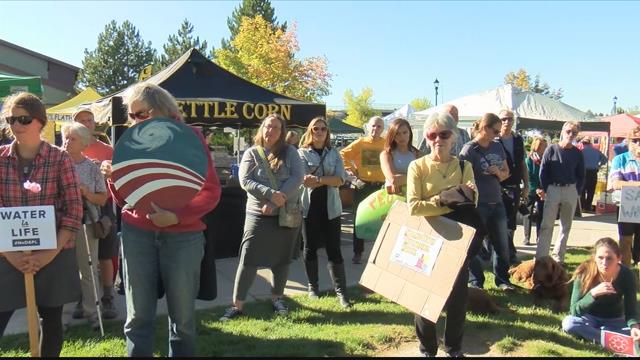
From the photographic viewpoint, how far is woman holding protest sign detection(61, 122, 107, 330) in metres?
4.12

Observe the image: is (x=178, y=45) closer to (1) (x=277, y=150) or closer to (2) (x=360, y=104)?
(2) (x=360, y=104)

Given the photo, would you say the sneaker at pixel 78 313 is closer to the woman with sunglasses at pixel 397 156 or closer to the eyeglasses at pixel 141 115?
the eyeglasses at pixel 141 115

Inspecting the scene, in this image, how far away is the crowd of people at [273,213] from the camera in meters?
2.87

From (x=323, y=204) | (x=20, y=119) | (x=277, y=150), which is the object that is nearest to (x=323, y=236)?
(x=323, y=204)

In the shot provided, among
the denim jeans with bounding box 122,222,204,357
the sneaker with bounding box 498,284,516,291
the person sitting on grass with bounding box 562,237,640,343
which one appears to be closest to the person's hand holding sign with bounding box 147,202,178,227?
the denim jeans with bounding box 122,222,204,357

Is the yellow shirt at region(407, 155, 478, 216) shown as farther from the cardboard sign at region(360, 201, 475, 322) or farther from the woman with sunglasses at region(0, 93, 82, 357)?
the woman with sunglasses at region(0, 93, 82, 357)

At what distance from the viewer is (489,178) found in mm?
5129

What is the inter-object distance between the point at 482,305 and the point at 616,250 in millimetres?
1236

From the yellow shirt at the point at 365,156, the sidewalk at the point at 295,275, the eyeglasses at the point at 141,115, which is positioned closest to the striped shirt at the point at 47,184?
the eyeglasses at the point at 141,115

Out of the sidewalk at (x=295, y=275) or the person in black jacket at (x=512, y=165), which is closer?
the sidewalk at (x=295, y=275)

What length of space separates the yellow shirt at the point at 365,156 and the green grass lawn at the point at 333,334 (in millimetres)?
2086

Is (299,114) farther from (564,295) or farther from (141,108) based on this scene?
(141,108)

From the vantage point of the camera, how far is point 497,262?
5.45 metres

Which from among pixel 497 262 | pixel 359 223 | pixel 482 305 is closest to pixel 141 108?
pixel 359 223
